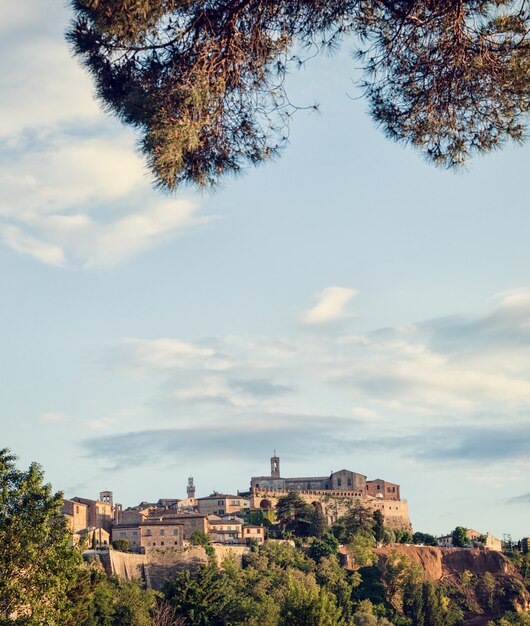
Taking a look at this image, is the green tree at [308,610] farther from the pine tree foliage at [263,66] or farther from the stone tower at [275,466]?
the stone tower at [275,466]

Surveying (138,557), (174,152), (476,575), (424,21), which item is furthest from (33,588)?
(476,575)

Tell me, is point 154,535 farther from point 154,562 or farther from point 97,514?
point 97,514

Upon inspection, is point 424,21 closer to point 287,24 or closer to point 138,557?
point 287,24

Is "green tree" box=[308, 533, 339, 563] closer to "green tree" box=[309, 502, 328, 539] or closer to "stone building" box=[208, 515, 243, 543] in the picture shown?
"green tree" box=[309, 502, 328, 539]

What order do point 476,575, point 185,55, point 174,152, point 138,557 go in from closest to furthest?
point 174,152 < point 185,55 < point 138,557 < point 476,575

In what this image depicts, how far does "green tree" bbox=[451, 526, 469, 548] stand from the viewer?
393 ft

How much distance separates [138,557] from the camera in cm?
8375

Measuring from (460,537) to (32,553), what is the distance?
90963mm

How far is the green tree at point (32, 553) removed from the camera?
36688 millimetres

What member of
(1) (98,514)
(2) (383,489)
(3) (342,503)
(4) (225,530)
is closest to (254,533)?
(4) (225,530)

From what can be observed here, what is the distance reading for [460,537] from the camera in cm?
12006

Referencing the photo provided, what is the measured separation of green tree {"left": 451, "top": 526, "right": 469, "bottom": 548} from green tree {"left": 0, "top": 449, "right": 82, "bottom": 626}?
88.0 m

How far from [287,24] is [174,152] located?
4.74 meters

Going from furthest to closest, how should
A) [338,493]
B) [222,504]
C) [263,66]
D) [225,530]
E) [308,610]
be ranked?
[338,493] < [222,504] < [225,530] < [308,610] < [263,66]
